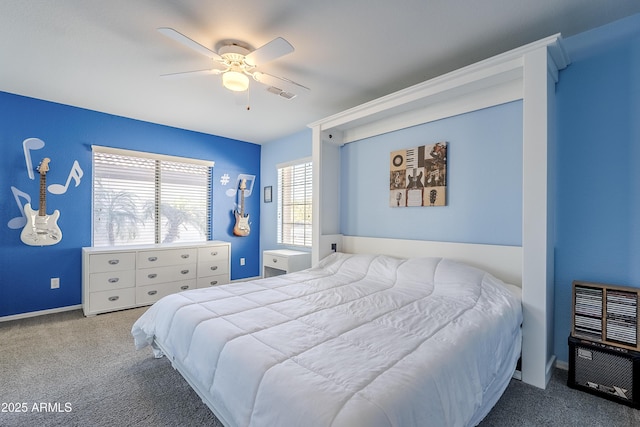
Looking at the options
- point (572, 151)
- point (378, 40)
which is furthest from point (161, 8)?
point (572, 151)

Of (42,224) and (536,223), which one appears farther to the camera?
(42,224)

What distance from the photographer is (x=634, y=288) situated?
1.83 m

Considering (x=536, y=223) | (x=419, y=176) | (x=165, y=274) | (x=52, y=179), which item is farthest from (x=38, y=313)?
(x=536, y=223)

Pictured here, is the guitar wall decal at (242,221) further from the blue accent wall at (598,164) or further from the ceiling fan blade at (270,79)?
the blue accent wall at (598,164)

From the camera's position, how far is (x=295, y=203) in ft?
15.1

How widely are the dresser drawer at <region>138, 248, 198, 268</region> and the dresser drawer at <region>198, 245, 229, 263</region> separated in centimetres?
8

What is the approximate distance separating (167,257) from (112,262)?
1.94ft

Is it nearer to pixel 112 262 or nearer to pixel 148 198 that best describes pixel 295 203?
pixel 148 198

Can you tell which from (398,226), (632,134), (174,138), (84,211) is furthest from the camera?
(174,138)

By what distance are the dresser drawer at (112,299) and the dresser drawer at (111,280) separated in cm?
5

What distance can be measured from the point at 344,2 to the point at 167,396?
273cm

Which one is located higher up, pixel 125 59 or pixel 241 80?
pixel 125 59

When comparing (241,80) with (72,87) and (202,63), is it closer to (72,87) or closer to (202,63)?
(202,63)

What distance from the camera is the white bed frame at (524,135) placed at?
1.93m
